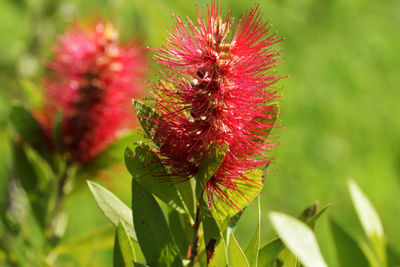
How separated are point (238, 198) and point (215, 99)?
0.57ft

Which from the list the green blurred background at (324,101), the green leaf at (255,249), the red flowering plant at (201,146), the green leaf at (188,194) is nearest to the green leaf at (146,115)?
the red flowering plant at (201,146)

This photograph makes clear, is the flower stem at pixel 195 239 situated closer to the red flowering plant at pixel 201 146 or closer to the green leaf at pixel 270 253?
the red flowering plant at pixel 201 146

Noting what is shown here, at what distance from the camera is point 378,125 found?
3.66 metres

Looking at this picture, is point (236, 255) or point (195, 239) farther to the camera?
point (195, 239)

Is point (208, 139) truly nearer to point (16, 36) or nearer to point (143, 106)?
point (143, 106)

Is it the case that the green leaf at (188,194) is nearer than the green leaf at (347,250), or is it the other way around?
the green leaf at (188,194)

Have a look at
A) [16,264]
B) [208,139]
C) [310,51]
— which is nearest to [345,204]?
[310,51]

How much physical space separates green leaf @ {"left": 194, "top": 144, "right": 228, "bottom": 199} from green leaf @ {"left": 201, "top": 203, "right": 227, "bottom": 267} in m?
0.05

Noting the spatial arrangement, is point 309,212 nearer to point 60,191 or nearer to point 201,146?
point 201,146

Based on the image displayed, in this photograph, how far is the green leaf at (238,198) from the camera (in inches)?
31.8

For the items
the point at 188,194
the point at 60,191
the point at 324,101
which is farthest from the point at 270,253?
the point at 324,101

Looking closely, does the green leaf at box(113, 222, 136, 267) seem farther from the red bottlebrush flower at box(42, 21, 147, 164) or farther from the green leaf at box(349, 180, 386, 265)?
the red bottlebrush flower at box(42, 21, 147, 164)

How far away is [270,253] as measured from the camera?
0.86 m

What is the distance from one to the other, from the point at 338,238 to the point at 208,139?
1.20 ft
